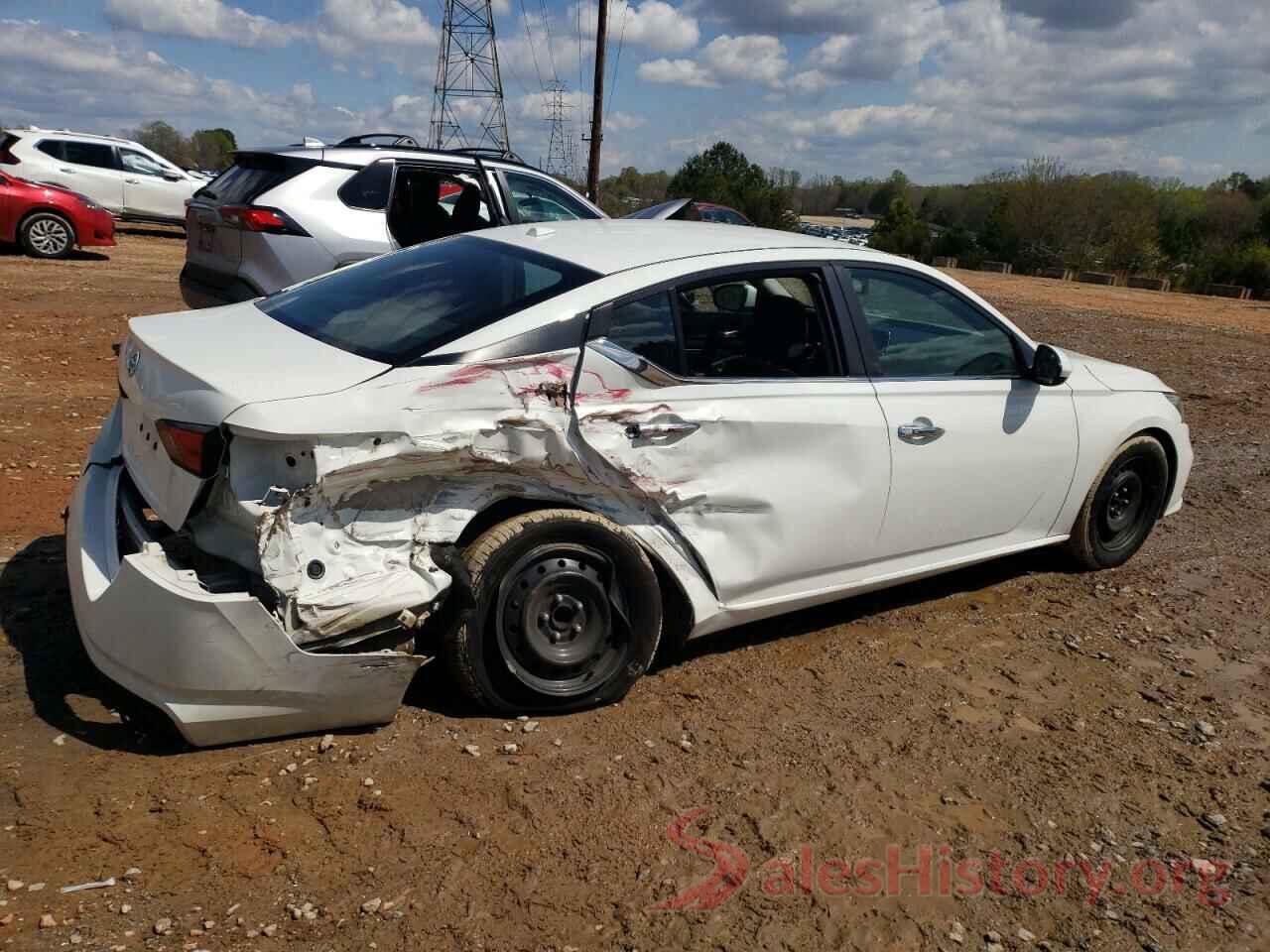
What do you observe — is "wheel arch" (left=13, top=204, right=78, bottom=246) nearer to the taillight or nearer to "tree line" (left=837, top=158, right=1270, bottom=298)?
the taillight

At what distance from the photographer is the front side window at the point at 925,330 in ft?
14.4

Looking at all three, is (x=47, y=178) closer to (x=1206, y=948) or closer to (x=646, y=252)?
(x=646, y=252)

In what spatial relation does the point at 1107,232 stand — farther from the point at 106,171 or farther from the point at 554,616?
the point at 554,616

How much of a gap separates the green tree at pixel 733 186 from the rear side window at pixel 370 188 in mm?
36705

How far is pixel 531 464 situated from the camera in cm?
346

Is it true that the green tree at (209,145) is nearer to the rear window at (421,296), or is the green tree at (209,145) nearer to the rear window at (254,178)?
the rear window at (254,178)

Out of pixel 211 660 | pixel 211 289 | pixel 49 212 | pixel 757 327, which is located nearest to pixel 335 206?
pixel 211 289

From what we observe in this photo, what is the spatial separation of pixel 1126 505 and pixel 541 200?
5.36 metres

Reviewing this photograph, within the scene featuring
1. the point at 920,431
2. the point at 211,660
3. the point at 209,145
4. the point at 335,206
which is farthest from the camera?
the point at 209,145

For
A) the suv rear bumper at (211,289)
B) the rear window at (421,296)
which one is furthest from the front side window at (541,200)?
the rear window at (421,296)

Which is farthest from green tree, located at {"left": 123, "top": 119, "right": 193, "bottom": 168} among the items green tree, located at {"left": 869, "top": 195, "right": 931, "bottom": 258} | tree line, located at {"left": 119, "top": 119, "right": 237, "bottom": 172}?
green tree, located at {"left": 869, "top": 195, "right": 931, "bottom": 258}

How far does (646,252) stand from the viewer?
4.01 metres

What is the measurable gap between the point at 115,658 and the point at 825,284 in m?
2.82

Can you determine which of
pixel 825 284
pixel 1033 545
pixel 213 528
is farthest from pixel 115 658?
pixel 1033 545
